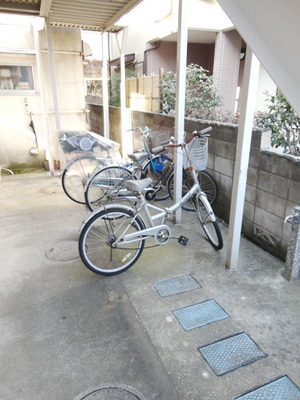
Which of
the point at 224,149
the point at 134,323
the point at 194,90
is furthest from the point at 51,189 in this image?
the point at 134,323

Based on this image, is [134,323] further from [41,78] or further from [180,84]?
[41,78]

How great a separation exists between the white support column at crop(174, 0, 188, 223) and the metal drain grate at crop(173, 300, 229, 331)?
1564 mm

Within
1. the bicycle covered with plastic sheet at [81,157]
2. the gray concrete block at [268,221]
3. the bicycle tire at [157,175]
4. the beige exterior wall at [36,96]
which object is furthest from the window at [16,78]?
the gray concrete block at [268,221]

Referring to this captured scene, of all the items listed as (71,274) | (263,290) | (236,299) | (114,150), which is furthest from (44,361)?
(114,150)

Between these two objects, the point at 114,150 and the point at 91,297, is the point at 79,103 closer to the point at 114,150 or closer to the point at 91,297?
the point at 114,150

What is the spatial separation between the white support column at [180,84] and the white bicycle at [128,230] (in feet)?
0.92

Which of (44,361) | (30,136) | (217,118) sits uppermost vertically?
(217,118)

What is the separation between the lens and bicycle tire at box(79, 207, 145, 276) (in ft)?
9.21

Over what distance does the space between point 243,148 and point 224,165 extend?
1277 millimetres

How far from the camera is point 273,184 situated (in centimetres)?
308

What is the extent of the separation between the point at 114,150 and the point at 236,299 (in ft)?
10.1

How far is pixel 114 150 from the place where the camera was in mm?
4754

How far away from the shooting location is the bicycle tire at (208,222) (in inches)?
129

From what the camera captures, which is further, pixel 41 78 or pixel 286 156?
pixel 41 78
